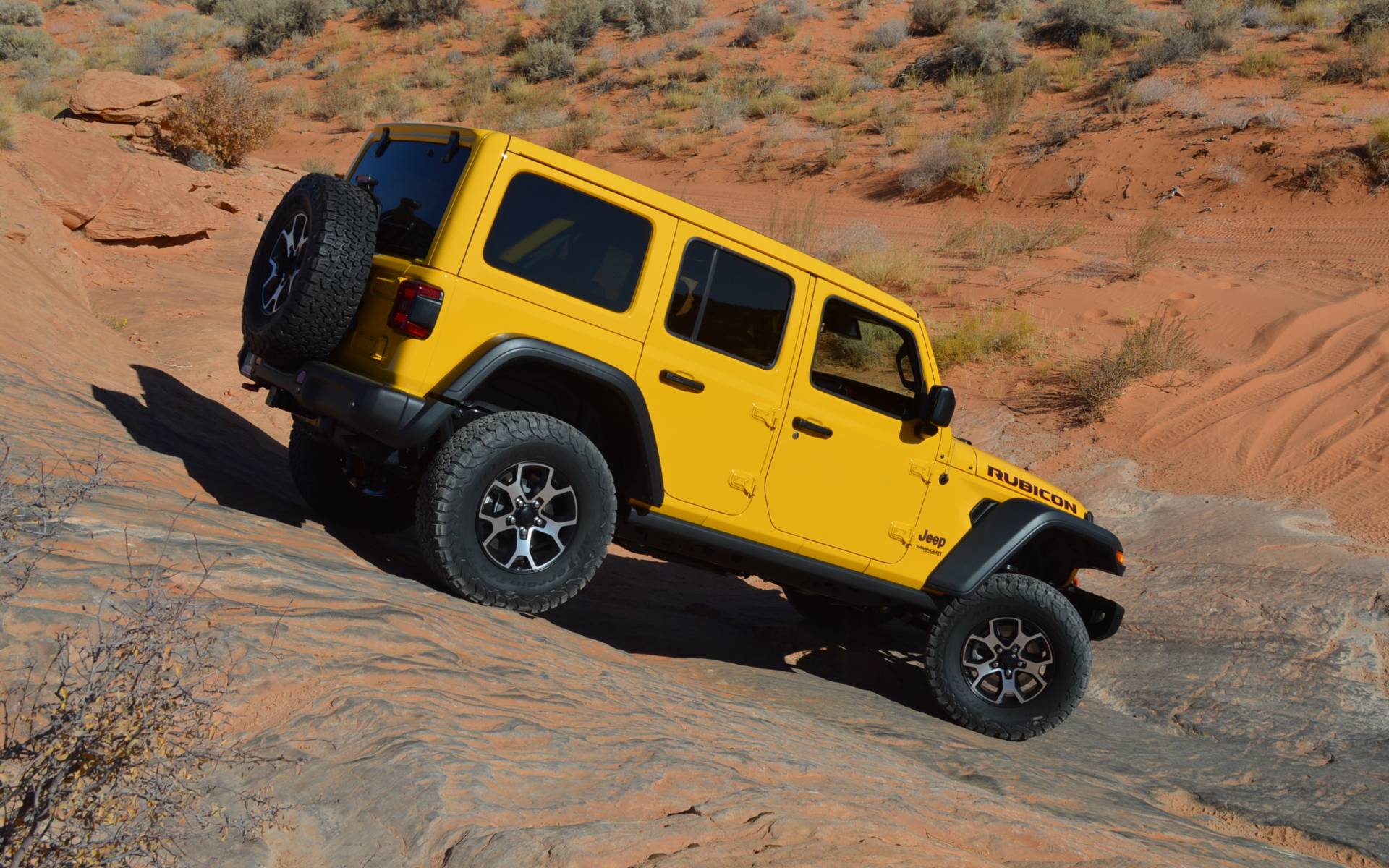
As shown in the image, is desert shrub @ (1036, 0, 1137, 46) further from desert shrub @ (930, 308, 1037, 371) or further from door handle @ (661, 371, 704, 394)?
door handle @ (661, 371, 704, 394)

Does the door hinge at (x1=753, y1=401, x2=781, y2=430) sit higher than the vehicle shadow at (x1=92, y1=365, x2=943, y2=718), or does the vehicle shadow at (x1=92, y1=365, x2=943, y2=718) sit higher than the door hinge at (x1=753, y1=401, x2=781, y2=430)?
the door hinge at (x1=753, y1=401, x2=781, y2=430)

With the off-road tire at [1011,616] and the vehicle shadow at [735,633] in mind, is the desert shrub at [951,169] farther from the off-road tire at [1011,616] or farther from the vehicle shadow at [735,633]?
the off-road tire at [1011,616]

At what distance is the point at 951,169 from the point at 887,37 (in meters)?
9.76

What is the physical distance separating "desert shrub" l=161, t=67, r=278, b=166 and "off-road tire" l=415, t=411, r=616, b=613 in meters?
14.8

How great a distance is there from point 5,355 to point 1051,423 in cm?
890

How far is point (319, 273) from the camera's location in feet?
14.3

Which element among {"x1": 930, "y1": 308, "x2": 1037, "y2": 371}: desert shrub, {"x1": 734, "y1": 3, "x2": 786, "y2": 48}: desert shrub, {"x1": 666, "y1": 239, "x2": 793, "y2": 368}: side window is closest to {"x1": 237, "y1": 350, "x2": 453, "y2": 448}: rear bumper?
{"x1": 666, "y1": 239, "x2": 793, "y2": 368}: side window

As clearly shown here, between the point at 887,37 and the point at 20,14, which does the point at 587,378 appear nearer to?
the point at 887,37

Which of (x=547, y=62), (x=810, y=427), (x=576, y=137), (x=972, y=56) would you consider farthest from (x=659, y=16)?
(x=810, y=427)

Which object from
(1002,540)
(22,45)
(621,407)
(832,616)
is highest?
(22,45)

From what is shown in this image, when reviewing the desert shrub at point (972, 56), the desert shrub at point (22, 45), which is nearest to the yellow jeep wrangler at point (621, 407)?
the desert shrub at point (972, 56)

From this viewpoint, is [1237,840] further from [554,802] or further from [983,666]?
[554,802]

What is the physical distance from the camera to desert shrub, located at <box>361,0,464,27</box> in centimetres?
3609

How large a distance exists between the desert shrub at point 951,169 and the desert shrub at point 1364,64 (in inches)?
245
